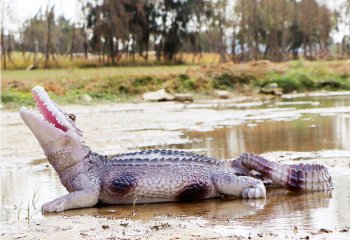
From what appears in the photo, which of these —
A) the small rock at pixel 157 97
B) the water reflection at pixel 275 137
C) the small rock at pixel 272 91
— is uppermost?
the water reflection at pixel 275 137

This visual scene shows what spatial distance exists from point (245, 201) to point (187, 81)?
96.7ft

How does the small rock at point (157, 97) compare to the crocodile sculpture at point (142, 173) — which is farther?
the small rock at point (157, 97)

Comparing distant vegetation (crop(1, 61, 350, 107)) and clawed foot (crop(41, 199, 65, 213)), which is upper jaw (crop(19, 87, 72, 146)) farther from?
distant vegetation (crop(1, 61, 350, 107))

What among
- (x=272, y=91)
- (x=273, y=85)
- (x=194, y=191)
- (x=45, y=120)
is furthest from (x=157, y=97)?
(x=194, y=191)

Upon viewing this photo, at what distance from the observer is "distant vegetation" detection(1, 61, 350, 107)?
31.5 m

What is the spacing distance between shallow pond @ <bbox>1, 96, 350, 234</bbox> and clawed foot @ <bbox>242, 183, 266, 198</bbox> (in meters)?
0.09

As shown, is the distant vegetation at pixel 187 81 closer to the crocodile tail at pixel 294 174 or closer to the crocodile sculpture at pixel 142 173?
the crocodile sculpture at pixel 142 173

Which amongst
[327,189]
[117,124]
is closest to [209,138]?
[117,124]

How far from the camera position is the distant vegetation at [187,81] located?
31.5 meters

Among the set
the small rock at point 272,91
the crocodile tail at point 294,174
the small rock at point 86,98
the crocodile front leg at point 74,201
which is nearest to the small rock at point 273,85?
the small rock at point 272,91

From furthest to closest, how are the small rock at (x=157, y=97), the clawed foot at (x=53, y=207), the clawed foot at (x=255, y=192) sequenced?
1. the small rock at (x=157, y=97)
2. the clawed foot at (x=255, y=192)
3. the clawed foot at (x=53, y=207)

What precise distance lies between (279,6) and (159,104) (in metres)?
44.9

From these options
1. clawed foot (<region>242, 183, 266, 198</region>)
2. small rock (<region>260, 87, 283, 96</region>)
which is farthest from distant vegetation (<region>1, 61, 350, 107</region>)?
clawed foot (<region>242, 183, 266, 198</region>)

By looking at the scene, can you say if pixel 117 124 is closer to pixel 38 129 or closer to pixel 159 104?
pixel 159 104
